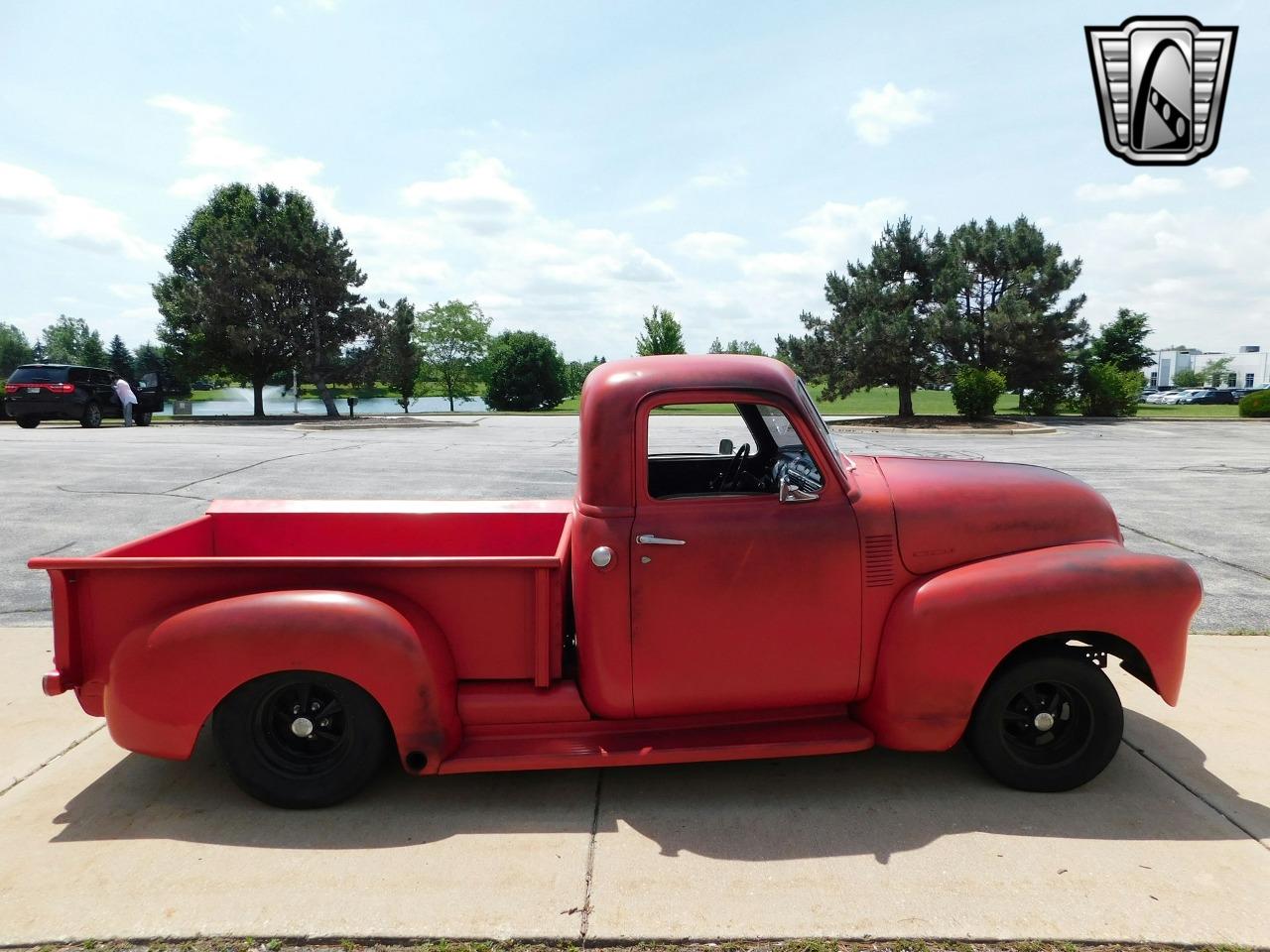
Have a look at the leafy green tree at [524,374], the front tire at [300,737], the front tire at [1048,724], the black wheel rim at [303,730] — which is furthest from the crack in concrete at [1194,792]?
the leafy green tree at [524,374]

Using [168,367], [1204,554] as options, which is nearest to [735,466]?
[1204,554]

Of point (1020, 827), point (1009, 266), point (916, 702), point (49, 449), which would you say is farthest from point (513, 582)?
point (1009, 266)

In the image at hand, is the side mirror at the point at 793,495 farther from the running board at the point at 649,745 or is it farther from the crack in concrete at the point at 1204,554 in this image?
the crack in concrete at the point at 1204,554

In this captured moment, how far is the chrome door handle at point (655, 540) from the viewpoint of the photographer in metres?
3.27

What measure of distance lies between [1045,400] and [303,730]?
3713cm

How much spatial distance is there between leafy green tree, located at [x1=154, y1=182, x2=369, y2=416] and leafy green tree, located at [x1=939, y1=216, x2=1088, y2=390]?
2452 centimetres

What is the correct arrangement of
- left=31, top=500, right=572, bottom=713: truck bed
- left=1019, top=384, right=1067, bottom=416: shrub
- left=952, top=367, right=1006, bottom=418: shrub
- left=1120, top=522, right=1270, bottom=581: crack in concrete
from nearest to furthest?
1. left=31, top=500, right=572, bottom=713: truck bed
2. left=1120, top=522, right=1270, bottom=581: crack in concrete
3. left=952, top=367, right=1006, bottom=418: shrub
4. left=1019, top=384, right=1067, bottom=416: shrub

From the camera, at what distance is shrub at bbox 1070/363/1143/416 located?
3391cm

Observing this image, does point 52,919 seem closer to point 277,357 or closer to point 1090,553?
point 1090,553

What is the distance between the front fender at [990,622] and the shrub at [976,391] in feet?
91.7

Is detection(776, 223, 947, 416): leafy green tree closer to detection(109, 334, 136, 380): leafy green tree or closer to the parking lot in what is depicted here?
the parking lot

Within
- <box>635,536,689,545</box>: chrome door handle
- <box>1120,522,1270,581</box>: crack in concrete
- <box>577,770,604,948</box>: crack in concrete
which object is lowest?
<box>577,770,604,948</box>: crack in concrete

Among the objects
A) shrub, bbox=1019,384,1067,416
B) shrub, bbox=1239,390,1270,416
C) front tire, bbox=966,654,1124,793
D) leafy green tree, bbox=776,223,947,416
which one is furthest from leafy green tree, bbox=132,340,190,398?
shrub, bbox=1239,390,1270,416

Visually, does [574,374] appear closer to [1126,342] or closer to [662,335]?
[662,335]
